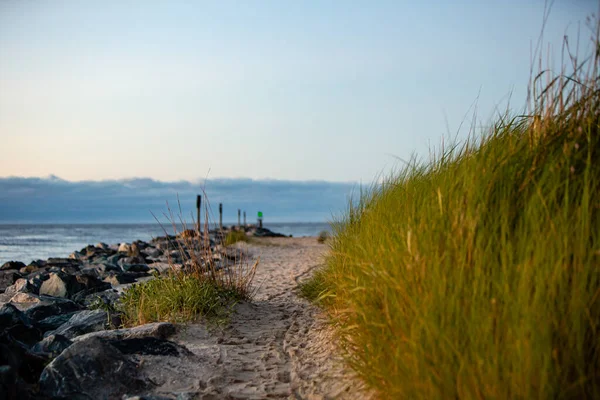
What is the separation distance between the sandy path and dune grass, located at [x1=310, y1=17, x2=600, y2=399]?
503 millimetres

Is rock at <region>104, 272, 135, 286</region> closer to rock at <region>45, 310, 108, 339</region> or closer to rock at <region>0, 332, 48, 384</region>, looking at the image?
rock at <region>45, 310, 108, 339</region>

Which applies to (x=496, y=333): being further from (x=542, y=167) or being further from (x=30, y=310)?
(x=30, y=310)

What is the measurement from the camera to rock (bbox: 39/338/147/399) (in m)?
3.48

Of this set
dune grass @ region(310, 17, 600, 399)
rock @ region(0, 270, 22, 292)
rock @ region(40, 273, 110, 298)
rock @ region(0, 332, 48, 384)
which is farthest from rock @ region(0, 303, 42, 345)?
rock @ region(0, 270, 22, 292)

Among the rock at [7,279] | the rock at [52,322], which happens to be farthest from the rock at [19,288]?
the rock at [52,322]

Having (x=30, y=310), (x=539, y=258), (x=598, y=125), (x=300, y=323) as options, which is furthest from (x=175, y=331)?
(x=598, y=125)

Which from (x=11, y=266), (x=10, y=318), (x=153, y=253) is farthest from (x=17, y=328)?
(x=153, y=253)

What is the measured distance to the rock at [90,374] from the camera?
3480 millimetres

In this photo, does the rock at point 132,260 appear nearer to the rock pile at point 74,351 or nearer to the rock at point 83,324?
the rock pile at point 74,351

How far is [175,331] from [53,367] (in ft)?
5.10

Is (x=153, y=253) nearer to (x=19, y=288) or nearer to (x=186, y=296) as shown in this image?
(x=19, y=288)

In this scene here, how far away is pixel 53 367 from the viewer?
356 centimetres

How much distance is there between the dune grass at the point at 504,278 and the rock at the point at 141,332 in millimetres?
2142

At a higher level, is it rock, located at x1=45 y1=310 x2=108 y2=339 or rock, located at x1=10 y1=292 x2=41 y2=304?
rock, located at x1=45 y1=310 x2=108 y2=339
